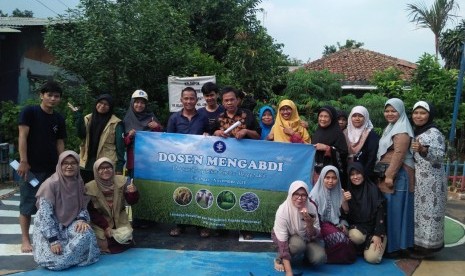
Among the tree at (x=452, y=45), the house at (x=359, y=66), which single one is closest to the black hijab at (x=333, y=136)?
the house at (x=359, y=66)

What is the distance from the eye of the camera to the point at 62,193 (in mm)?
4094

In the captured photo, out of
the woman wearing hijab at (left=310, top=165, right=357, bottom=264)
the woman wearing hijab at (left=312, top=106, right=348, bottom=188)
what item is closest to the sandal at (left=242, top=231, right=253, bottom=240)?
the woman wearing hijab at (left=310, top=165, right=357, bottom=264)

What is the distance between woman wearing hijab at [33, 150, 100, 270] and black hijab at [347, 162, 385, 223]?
2.62 m

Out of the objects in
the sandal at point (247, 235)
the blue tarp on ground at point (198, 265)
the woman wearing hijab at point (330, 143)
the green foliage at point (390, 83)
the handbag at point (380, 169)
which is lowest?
the blue tarp on ground at point (198, 265)

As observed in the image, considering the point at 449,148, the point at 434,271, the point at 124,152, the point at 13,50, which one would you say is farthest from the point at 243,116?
the point at 13,50

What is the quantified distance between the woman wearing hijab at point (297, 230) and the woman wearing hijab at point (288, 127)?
0.98 meters

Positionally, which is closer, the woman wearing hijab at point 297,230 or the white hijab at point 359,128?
the woman wearing hijab at point 297,230

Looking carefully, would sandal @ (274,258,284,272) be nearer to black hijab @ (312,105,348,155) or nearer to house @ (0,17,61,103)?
black hijab @ (312,105,348,155)

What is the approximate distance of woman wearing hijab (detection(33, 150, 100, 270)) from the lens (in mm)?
3934

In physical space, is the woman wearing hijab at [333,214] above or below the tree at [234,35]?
below

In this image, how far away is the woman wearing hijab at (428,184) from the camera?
425cm

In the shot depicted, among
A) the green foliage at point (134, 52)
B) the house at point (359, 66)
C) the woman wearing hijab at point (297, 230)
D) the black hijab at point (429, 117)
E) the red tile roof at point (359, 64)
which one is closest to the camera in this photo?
the woman wearing hijab at point (297, 230)

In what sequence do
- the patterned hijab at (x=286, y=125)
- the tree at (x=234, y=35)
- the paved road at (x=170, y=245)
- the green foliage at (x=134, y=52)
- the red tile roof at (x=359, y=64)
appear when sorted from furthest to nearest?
the red tile roof at (x=359, y=64)
the tree at (x=234, y=35)
the green foliage at (x=134, y=52)
the patterned hijab at (x=286, y=125)
the paved road at (x=170, y=245)

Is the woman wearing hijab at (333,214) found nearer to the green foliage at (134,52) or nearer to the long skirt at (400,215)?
the long skirt at (400,215)
